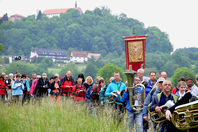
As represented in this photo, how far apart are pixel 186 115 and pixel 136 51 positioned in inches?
917

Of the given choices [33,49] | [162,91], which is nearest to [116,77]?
[162,91]

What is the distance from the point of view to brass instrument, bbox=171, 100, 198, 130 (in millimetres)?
5098

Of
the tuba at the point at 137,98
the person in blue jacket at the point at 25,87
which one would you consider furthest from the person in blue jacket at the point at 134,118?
the person in blue jacket at the point at 25,87

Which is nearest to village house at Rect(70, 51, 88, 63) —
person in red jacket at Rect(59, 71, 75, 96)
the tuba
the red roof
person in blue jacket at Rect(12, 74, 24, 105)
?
the red roof

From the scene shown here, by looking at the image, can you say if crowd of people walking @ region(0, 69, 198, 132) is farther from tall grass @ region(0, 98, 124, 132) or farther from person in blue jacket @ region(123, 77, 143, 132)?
tall grass @ region(0, 98, 124, 132)

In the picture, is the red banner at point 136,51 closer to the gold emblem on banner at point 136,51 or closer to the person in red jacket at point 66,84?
the gold emblem on banner at point 136,51

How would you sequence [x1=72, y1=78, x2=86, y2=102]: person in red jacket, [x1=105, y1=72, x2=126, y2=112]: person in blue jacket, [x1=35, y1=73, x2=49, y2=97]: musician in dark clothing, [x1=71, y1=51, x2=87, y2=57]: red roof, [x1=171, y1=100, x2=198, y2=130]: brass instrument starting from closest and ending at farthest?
[x1=171, y1=100, x2=198, y2=130]: brass instrument
[x1=105, y1=72, x2=126, y2=112]: person in blue jacket
[x1=72, y1=78, x2=86, y2=102]: person in red jacket
[x1=35, y1=73, x2=49, y2=97]: musician in dark clothing
[x1=71, y1=51, x2=87, y2=57]: red roof

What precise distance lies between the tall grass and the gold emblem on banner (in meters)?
16.6

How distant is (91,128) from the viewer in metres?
8.16

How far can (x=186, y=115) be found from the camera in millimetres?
5168

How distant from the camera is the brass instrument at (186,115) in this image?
5.10m

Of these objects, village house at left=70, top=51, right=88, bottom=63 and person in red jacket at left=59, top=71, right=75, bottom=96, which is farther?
village house at left=70, top=51, right=88, bottom=63

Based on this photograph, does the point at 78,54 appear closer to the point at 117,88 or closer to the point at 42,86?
the point at 42,86

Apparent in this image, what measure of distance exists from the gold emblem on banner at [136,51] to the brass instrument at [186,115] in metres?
22.7
